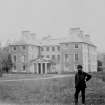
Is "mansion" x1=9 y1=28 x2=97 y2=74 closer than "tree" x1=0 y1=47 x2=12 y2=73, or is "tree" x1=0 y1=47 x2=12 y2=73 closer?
"tree" x1=0 y1=47 x2=12 y2=73

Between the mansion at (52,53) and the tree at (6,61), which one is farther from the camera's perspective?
the mansion at (52,53)

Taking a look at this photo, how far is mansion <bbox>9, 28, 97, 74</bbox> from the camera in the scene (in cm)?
5656

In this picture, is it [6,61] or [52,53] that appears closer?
[6,61]

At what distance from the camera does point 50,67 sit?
59.2m

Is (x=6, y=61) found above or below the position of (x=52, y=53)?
below

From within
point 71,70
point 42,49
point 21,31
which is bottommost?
point 71,70

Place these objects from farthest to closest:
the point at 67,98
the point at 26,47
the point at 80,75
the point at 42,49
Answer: the point at 42,49 → the point at 26,47 → the point at 67,98 → the point at 80,75

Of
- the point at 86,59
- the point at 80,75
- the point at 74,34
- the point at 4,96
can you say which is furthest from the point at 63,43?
the point at 80,75

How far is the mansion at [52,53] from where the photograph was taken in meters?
56.6

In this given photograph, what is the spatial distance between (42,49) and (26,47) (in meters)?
A: 5.64

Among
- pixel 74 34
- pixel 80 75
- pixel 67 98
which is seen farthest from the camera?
pixel 74 34

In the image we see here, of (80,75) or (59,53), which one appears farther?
(59,53)

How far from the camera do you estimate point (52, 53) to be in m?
63.5

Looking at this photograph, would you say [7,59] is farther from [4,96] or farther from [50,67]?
[4,96]
